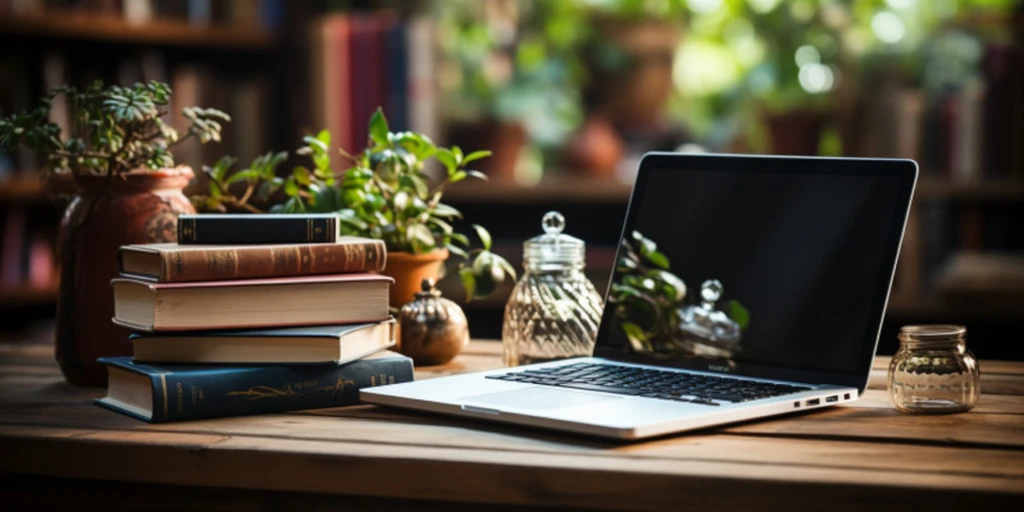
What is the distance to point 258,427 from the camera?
1057 millimetres

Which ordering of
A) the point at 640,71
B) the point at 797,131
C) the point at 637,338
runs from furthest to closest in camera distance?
the point at 640,71 < the point at 797,131 < the point at 637,338

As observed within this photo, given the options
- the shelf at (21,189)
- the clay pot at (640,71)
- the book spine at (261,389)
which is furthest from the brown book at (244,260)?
the clay pot at (640,71)

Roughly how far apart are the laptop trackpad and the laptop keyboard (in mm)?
30

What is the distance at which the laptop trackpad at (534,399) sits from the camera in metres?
1.03

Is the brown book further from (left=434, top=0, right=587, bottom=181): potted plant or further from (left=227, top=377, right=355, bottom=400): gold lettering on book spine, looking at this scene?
(left=434, top=0, right=587, bottom=181): potted plant

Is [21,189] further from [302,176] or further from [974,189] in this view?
[974,189]

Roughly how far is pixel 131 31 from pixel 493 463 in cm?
231

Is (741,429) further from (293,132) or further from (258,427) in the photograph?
(293,132)

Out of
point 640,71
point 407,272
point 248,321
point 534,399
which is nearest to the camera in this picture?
point 534,399

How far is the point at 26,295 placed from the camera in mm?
2842

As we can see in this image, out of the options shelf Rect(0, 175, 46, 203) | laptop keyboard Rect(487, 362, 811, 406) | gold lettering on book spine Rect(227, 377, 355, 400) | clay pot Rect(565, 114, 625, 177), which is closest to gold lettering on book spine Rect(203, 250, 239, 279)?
gold lettering on book spine Rect(227, 377, 355, 400)

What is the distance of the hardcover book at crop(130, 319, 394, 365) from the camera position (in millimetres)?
1146

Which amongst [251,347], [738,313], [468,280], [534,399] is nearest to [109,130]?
[251,347]

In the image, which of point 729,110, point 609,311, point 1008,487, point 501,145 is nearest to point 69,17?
point 501,145
